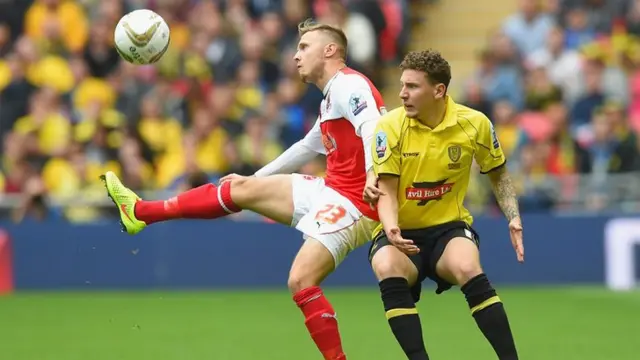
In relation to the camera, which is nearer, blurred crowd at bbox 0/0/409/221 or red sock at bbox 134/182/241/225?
red sock at bbox 134/182/241/225

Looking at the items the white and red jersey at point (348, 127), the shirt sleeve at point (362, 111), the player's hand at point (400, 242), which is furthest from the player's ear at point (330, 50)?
the player's hand at point (400, 242)

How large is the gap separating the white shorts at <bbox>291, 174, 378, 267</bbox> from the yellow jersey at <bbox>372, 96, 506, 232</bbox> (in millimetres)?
477

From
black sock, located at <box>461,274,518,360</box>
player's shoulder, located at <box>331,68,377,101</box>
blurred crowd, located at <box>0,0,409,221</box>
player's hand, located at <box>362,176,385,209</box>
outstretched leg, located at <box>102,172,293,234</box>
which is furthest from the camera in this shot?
blurred crowd, located at <box>0,0,409,221</box>

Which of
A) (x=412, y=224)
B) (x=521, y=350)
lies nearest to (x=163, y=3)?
(x=521, y=350)

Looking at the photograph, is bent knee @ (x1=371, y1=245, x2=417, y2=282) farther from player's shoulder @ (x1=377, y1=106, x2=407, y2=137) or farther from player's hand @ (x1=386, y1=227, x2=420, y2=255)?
player's shoulder @ (x1=377, y1=106, x2=407, y2=137)

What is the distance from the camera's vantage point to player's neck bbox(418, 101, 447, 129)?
8086 millimetres

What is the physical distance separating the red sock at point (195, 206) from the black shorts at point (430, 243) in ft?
3.85

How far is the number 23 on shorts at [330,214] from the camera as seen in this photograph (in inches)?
339

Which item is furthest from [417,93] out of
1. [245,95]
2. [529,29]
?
Answer: [529,29]

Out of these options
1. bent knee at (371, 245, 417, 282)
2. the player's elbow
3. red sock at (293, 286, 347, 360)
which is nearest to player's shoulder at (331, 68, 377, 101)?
the player's elbow

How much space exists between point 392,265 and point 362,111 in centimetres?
105

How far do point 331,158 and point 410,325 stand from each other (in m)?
1.49

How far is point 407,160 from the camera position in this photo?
26.6ft

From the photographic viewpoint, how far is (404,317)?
7871 mm
